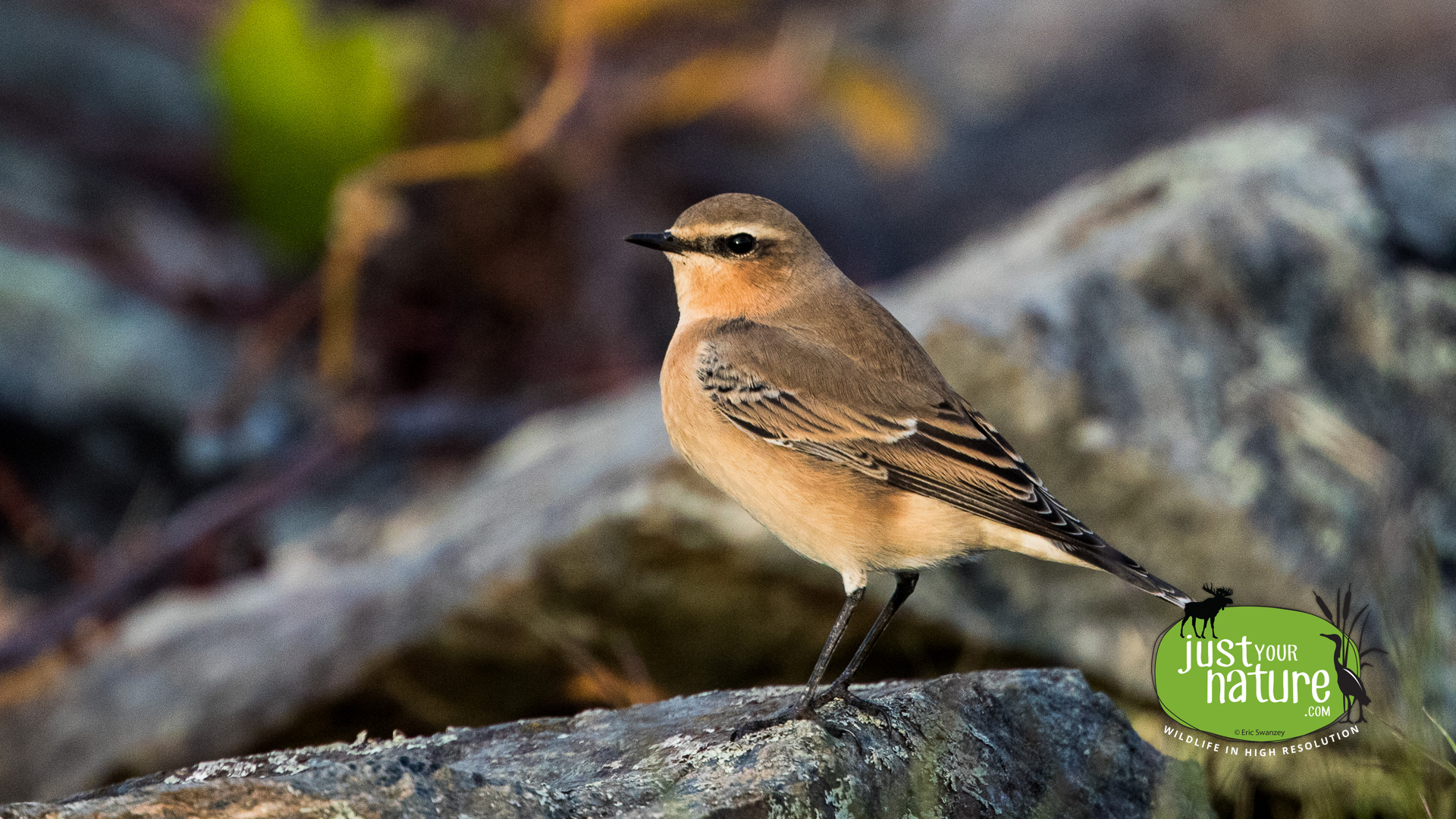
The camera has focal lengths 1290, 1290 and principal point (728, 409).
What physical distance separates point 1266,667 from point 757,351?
6.48ft

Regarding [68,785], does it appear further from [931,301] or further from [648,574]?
[931,301]

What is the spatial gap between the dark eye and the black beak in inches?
6.9

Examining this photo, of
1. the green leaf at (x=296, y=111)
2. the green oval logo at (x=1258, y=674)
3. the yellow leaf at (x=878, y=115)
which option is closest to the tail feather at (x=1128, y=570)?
the green oval logo at (x=1258, y=674)

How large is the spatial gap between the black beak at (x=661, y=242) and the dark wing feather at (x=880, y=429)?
0.48m

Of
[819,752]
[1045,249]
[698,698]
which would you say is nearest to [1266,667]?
[819,752]

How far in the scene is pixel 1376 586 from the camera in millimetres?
3957

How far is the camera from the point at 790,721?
377 centimetres

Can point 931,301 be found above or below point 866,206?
below

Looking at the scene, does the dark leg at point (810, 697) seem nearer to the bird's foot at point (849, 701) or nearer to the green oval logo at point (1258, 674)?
the bird's foot at point (849, 701)

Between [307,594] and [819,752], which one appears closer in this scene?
[819,752]

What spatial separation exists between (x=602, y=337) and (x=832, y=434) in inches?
242

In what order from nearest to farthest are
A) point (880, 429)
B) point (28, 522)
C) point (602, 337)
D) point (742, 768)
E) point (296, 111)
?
point (742, 768), point (880, 429), point (28, 522), point (296, 111), point (602, 337)

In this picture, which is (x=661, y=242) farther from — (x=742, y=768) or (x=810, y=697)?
(x=742, y=768)

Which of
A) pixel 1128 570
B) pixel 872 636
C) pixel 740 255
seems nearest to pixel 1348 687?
pixel 1128 570
